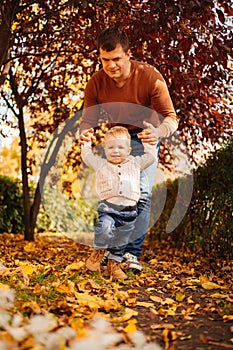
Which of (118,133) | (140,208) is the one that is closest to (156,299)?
(140,208)

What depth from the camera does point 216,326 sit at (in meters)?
2.33

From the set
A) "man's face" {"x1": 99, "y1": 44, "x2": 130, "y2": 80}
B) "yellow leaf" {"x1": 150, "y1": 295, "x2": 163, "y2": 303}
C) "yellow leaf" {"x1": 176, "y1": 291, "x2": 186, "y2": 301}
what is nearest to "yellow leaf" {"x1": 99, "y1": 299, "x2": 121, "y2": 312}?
"yellow leaf" {"x1": 150, "y1": 295, "x2": 163, "y2": 303}

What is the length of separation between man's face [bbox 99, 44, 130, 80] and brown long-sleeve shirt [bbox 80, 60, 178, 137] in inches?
5.1

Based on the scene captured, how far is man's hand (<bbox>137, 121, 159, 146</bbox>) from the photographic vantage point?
344 centimetres

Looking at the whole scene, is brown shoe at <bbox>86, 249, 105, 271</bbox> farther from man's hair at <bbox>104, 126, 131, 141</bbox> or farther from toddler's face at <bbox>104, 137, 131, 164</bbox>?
man's hair at <bbox>104, 126, 131, 141</bbox>

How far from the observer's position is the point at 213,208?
4730 millimetres

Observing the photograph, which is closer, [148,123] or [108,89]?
[148,123]

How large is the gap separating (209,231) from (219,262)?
0.49 metres

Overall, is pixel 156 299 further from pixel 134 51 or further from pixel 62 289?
pixel 134 51

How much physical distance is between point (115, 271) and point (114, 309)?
86 centimetres

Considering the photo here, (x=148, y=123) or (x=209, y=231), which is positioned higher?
(x=148, y=123)

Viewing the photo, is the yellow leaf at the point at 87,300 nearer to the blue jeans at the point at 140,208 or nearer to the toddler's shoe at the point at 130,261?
the toddler's shoe at the point at 130,261

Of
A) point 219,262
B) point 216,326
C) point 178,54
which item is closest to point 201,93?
point 178,54

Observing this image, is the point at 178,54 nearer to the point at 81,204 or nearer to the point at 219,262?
→ the point at 219,262
